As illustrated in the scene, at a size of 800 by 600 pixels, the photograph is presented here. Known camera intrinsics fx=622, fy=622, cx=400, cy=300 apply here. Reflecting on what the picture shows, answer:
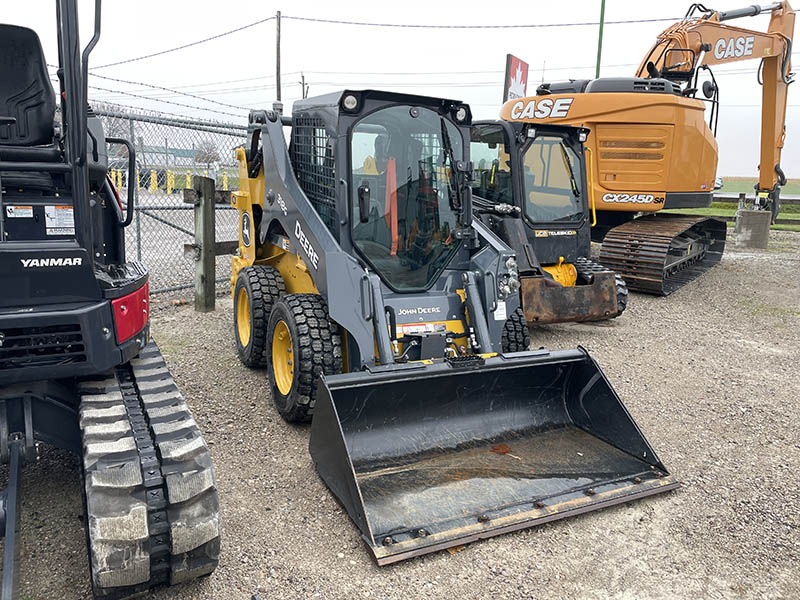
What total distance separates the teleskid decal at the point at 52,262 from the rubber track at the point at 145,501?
0.65m

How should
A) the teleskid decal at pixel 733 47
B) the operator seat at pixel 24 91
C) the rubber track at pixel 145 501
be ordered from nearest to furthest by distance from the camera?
the rubber track at pixel 145 501 → the operator seat at pixel 24 91 → the teleskid decal at pixel 733 47

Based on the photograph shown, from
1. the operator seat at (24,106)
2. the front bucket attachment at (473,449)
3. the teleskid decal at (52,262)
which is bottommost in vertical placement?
the front bucket attachment at (473,449)

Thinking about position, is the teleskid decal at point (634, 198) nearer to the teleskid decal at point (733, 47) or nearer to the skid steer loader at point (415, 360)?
the teleskid decal at point (733, 47)

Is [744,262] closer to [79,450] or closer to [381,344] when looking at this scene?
[381,344]

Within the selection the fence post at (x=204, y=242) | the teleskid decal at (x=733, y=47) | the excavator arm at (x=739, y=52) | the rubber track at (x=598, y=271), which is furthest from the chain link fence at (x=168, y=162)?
the teleskid decal at (x=733, y=47)

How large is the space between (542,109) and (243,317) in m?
6.51

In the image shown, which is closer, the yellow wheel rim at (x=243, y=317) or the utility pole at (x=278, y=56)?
the yellow wheel rim at (x=243, y=317)

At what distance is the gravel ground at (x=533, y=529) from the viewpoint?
2.86 metres

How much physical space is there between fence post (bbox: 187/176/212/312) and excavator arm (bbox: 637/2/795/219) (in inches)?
309

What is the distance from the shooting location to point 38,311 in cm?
254

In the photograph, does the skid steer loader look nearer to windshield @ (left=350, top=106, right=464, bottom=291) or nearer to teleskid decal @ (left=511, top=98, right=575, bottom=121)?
windshield @ (left=350, top=106, right=464, bottom=291)

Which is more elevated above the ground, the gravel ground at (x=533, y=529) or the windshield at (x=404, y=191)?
the windshield at (x=404, y=191)

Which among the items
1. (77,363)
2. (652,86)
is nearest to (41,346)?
(77,363)

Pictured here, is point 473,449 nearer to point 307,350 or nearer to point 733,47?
point 307,350
